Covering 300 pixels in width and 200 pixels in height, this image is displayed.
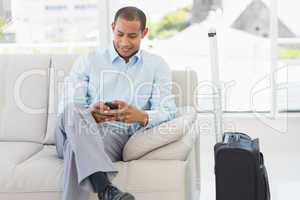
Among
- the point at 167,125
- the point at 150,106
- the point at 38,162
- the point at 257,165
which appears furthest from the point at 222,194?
the point at 38,162

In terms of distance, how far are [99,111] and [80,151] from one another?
27 centimetres

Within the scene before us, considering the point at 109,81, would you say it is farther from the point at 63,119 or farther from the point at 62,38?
the point at 62,38

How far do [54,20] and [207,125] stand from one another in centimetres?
155

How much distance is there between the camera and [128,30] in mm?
2504

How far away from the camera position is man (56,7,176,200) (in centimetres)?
211

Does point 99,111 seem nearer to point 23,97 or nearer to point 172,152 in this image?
point 172,152

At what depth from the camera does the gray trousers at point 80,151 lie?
82.7 inches

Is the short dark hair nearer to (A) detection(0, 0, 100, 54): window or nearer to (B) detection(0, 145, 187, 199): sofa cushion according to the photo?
(B) detection(0, 145, 187, 199): sofa cushion

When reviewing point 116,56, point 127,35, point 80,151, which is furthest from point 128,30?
point 80,151

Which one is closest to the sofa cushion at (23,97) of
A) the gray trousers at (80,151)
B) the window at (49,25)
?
the gray trousers at (80,151)

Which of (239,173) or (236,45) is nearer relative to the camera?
(239,173)

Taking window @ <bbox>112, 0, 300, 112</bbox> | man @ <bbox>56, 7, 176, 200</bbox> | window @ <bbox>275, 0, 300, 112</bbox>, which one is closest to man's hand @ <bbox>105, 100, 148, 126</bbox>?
man @ <bbox>56, 7, 176, 200</bbox>

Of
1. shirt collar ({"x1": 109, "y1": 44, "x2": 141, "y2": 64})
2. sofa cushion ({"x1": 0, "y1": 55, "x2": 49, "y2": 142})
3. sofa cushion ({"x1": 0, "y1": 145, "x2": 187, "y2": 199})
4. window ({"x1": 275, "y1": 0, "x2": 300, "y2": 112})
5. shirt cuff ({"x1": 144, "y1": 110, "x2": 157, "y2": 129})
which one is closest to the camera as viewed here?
sofa cushion ({"x1": 0, "y1": 145, "x2": 187, "y2": 199})

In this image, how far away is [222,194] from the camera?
2.16 m
